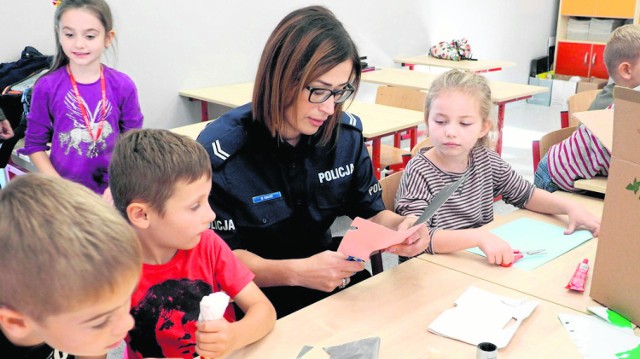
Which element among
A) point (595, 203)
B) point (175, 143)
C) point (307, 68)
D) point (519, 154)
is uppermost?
point (307, 68)

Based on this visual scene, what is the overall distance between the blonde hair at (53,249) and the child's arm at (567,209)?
138 cm

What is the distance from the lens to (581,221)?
180cm

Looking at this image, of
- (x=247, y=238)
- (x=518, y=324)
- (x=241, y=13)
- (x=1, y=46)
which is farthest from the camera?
(x=241, y=13)

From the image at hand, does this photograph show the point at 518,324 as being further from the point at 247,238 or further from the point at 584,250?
the point at 247,238

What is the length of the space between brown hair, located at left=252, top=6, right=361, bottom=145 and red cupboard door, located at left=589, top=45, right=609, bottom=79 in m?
6.37

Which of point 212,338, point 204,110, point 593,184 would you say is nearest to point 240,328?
point 212,338

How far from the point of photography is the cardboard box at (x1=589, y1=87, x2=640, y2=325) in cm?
124

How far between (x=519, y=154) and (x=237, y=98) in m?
2.63

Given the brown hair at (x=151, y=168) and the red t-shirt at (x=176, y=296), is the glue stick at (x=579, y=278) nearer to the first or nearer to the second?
the red t-shirt at (x=176, y=296)

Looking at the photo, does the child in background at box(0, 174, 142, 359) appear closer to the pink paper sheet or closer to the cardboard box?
the pink paper sheet

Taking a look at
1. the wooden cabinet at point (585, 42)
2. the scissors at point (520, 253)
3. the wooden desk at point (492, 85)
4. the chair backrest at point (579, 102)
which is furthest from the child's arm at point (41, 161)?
the wooden cabinet at point (585, 42)

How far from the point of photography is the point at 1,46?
3.48m

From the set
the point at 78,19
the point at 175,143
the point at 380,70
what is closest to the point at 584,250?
the point at 175,143

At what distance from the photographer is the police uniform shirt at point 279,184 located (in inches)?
61.7
